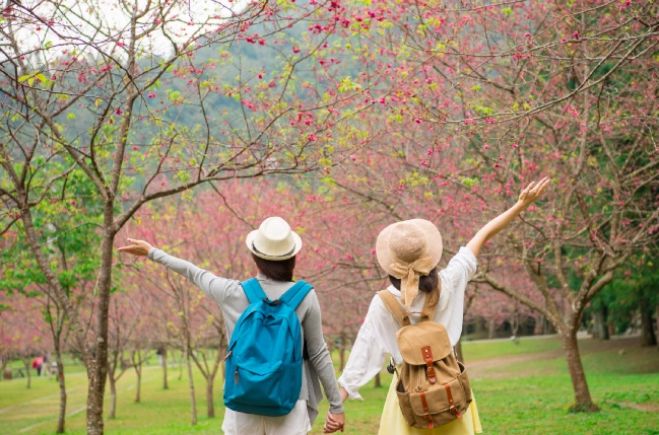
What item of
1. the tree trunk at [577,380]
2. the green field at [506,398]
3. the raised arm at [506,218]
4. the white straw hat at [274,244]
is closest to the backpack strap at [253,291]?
the white straw hat at [274,244]

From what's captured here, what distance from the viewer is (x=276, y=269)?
3895mm

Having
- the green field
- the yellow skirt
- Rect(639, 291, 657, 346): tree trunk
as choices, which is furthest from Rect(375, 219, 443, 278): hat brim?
Rect(639, 291, 657, 346): tree trunk

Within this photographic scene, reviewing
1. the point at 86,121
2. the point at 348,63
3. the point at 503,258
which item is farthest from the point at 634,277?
the point at 86,121

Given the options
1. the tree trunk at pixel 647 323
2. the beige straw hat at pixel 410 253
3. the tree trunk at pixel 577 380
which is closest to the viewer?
the beige straw hat at pixel 410 253

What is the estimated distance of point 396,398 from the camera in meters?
3.96

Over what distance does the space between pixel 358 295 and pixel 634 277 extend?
723cm

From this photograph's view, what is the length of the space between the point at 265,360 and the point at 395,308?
0.65 meters

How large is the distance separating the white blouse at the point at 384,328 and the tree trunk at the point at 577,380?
884 cm

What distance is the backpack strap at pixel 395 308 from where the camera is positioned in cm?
381

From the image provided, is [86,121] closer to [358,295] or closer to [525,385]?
[358,295]

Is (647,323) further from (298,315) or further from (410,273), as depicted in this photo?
(298,315)

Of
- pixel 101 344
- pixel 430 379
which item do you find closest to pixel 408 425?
pixel 430 379

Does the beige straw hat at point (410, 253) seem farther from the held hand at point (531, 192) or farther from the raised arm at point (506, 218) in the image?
the held hand at point (531, 192)

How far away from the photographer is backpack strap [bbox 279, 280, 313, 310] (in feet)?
12.4
